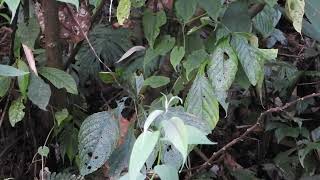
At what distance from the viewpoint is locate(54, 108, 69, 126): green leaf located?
128cm

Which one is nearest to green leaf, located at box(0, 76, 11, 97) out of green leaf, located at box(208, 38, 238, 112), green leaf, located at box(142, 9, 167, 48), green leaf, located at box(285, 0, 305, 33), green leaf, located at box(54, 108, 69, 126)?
green leaf, located at box(54, 108, 69, 126)

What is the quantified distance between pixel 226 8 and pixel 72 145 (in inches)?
19.8

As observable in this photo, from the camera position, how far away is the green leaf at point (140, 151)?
55cm

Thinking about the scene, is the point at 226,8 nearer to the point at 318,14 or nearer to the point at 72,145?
the point at 318,14

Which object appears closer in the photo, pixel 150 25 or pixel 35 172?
pixel 150 25

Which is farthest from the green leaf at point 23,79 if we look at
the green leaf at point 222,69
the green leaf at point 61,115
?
the green leaf at point 222,69

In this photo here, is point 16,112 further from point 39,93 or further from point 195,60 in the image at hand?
point 195,60

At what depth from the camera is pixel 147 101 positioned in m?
1.29

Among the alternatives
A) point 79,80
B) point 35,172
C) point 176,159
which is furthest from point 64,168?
point 176,159

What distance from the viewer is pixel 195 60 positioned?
107 centimetres

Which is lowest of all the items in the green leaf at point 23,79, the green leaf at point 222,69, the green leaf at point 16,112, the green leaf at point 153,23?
the green leaf at point 16,112

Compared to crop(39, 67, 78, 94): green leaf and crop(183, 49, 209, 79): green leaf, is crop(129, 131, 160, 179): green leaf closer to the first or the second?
crop(183, 49, 209, 79): green leaf

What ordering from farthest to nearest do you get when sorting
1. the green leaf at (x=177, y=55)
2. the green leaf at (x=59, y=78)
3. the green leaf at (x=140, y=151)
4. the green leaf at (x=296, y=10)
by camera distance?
the green leaf at (x=59, y=78), the green leaf at (x=177, y=55), the green leaf at (x=296, y=10), the green leaf at (x=140, y=151)

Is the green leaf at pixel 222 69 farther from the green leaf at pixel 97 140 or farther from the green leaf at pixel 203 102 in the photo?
the green leaf at pixel 97 140
